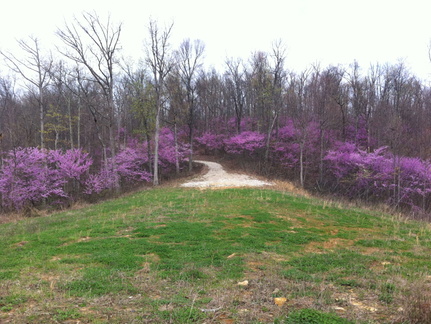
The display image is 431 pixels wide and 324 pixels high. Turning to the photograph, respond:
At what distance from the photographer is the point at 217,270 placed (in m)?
5.37

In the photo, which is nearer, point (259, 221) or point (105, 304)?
point (105, 304)

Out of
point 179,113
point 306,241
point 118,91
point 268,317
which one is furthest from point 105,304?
point 118,91

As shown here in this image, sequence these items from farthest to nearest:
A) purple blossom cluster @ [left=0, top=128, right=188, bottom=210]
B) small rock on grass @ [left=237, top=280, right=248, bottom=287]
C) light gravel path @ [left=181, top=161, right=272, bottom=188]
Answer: light gravel path @ [left=181, top=161, right=272, bottom=188] < purple blossom cluster @ [left=0, top=128, right=188, bottom=210] < small rock on grass @ [left=237, top=280, right=248, bottom=287]

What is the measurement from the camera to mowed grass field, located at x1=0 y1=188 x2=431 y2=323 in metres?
3.42

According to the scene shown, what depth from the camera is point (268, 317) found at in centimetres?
332

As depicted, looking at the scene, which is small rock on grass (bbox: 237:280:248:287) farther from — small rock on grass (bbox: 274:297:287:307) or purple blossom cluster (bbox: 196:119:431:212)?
purple blossom cluster (bbox: 196:119:431:212)

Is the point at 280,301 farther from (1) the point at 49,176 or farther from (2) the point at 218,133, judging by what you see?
(2) the point at 218,133

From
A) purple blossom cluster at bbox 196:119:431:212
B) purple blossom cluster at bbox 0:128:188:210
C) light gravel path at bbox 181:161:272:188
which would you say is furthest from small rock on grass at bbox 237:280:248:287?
purple blossom cluster at bbox 196:119:431:212

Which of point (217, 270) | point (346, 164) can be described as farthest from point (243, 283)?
point (346, 164)

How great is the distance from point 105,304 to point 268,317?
2161 millimetres

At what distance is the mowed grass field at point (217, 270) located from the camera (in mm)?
3416

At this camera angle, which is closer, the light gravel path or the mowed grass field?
the mowed grass field

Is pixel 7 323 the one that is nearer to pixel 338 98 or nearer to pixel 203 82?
pixel 338 98

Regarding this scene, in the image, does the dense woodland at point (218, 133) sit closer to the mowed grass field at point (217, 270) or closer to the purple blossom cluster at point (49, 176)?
the purple blossom cluster at point (49, 176)
